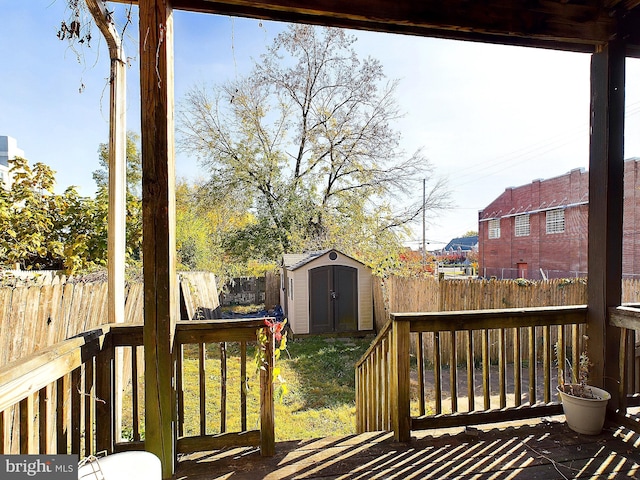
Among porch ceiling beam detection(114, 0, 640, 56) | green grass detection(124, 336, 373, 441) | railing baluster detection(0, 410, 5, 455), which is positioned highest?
porch ceiling beam detection(114, 0, 640, 56)

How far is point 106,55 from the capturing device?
250 cm

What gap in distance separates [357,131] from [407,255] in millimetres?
4452

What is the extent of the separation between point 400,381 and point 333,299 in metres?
6.35

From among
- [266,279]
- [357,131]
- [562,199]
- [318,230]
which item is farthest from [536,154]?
[266,279]

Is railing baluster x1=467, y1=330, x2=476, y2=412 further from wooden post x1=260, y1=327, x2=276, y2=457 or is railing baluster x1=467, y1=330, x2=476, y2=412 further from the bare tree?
the bare tree

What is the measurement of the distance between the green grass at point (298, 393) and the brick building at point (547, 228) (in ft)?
30.9

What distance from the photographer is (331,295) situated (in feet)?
28.1

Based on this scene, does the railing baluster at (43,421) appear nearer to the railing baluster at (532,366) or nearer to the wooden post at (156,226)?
the wooden post at (156,226)

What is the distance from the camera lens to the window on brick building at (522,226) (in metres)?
16.4

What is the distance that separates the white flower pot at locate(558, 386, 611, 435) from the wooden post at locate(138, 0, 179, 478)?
8.19ft

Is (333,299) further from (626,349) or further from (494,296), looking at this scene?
(626,349)

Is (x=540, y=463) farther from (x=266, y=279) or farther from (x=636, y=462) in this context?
(x=266, y=279)

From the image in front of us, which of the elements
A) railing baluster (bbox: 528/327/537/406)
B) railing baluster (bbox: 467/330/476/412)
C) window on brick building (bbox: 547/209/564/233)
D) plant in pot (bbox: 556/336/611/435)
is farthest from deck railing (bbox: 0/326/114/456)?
window on brick building (bbox: 547/209/564/233)

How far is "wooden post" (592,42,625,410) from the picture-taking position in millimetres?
2393
